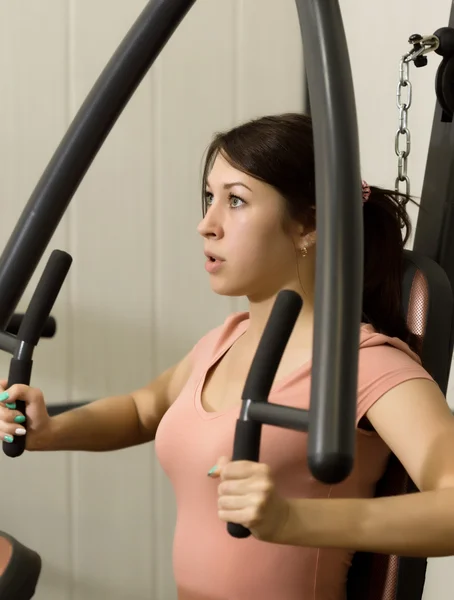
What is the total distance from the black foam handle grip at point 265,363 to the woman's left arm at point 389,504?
17 mm

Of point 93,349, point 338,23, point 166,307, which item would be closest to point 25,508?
point 93,349

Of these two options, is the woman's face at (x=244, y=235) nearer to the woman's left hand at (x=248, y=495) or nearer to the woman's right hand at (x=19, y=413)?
the woman's right hand at (x=19, y=413)

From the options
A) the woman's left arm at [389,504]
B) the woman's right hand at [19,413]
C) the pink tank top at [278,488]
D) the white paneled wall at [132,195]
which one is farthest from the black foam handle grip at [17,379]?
the white paneled wall at [132,195]

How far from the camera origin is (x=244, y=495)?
2.18 feet

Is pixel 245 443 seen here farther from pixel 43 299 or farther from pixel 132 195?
pixel 132 195

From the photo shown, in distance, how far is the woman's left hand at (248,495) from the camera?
2.17 feet

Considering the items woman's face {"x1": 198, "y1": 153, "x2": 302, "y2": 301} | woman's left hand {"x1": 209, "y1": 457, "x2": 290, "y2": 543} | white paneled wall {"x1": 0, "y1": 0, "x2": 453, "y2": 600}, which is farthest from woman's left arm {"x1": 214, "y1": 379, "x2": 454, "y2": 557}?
white paneled wall {"x1": 0, "y1": 0, "x2": 453, "y2": 600}

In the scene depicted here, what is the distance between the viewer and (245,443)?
0.66 metres

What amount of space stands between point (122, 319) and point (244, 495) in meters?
1.00

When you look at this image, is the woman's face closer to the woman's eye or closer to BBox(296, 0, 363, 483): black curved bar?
the woman's eye

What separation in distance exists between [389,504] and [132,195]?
0.97 metres

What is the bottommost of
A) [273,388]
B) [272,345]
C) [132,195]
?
[273,388]

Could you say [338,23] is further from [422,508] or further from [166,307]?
[166,307]

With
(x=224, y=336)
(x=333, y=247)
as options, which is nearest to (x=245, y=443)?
(x=333, y=247)
